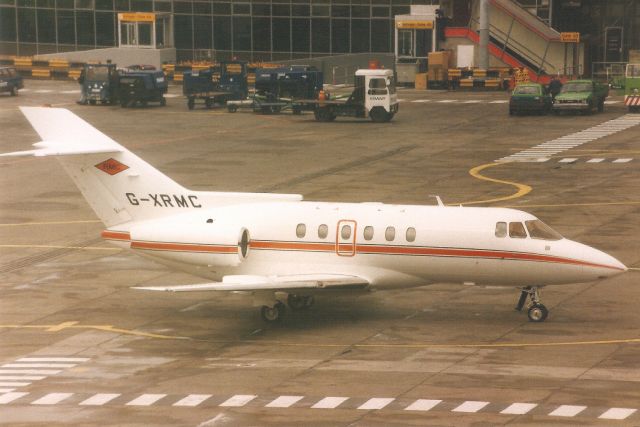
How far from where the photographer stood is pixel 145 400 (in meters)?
30.4

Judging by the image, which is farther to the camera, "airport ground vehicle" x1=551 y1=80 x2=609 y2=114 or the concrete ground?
"airport ground vehicle" x1=551 y1=80 x2=609 y2=114

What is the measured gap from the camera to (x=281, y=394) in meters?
30.6

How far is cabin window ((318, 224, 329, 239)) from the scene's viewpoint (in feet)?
123

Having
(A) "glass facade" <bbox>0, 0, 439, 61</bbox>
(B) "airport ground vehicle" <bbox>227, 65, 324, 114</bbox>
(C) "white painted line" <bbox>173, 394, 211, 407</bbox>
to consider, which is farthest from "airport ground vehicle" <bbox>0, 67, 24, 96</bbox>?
(C) "white painted line" <bbox>173, 394, 211, 407</bbox>

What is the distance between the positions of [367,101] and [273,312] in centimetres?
4773

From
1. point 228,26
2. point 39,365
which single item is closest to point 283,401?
point 39,365

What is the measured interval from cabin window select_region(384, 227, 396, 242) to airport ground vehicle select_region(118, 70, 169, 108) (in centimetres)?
5838

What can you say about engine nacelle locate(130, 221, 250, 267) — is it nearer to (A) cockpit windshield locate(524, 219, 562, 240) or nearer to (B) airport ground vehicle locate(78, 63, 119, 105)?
(A) cockpit windshield locate(524, 219, 562, 240)

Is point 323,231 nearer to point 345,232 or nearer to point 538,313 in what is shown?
point 345,232

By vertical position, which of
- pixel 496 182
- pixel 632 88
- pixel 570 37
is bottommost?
pixel 496 182

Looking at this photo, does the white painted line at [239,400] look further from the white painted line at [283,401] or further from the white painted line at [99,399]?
the white painted line at [99,399]

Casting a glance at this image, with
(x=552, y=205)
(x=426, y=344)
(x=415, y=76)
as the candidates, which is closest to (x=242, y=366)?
(x=426, y=344)

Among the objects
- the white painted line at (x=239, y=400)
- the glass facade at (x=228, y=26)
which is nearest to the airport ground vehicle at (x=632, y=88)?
the glass facade at (x=228, y=26)

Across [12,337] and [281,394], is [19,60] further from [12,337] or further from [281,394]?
[281,394]
